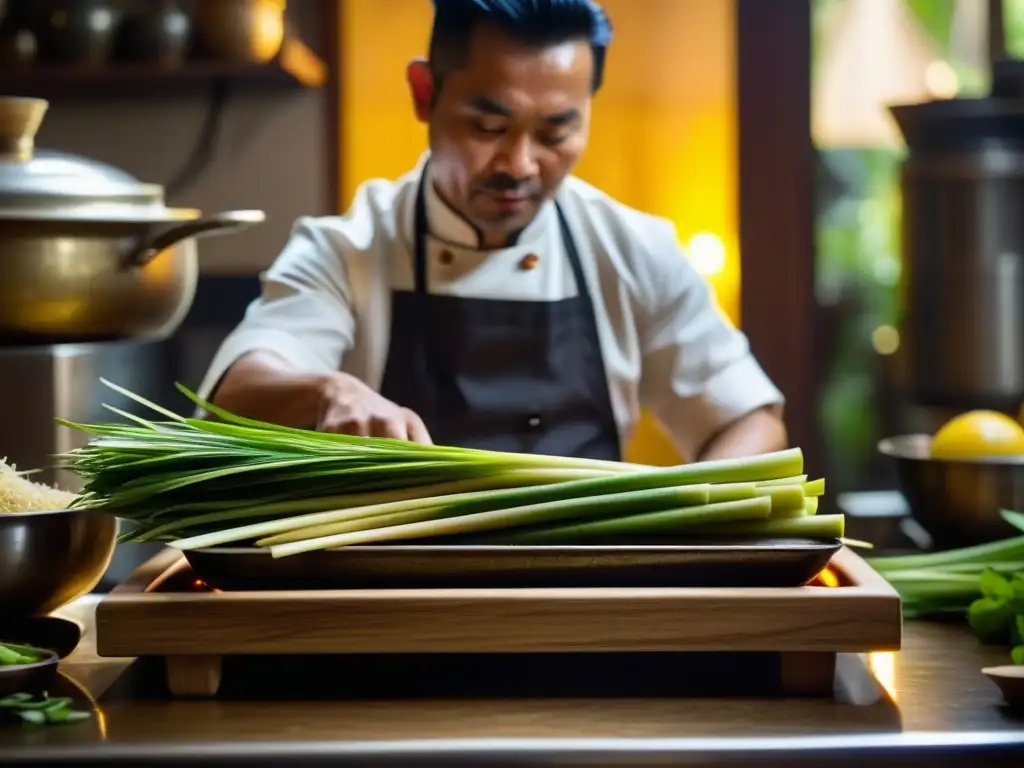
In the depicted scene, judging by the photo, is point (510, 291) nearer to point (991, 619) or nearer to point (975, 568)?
point (975, 568)

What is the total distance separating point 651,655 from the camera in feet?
3.67

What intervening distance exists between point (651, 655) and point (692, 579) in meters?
0.10

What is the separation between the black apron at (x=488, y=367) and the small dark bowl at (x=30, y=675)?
967 millimetres

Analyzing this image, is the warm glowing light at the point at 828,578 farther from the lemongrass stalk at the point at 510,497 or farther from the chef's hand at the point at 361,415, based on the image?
the chef's hand at the point at 361,415

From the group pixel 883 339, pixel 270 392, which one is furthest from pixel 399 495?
pixel 883 339

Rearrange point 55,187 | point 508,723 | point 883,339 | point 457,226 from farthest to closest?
point 883,339, point 457,226, point 55,187, point 508,723

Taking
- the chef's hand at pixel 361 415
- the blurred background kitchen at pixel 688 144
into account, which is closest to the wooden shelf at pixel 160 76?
the blurred background kitchen at pixel 688 144

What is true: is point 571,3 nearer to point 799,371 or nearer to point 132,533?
point 799,371

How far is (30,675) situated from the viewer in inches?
38.7

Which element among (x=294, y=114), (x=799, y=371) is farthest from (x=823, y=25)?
(x=294, y=114)

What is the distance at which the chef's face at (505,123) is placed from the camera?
6.13ft

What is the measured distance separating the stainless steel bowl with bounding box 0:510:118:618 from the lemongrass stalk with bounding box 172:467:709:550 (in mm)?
149

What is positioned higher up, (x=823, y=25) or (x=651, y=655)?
(x=823, y=25)

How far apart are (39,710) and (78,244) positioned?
0.51 m
